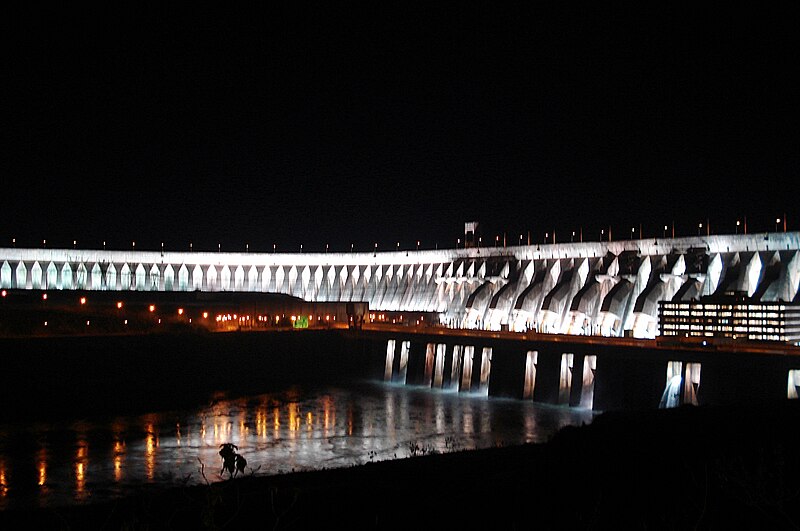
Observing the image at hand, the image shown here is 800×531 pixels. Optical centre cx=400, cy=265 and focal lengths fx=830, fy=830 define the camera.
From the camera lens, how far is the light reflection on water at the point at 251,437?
88.8ft

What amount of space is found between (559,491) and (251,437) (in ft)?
73.2

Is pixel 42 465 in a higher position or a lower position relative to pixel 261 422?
higher

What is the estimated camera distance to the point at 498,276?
3036 inches

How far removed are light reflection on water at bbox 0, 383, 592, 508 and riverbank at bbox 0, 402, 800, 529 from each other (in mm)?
4473

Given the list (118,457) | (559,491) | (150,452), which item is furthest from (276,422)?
(559,491)

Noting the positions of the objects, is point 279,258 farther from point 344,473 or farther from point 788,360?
point 344,473

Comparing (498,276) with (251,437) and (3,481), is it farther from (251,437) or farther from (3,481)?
(3,481)

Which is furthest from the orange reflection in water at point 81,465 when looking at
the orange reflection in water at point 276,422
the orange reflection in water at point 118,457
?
the orange reflection in water at point 276,422

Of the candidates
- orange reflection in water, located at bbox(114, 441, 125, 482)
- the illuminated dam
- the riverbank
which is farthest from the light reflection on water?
the illuminated dam

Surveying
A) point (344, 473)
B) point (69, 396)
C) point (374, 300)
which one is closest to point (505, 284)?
point (374, 300)

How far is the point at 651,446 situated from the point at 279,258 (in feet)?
249

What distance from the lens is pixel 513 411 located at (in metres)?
45.8

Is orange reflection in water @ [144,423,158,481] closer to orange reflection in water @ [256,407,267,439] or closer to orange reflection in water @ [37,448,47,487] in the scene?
orange reflection in water @ [37,448,47,487]

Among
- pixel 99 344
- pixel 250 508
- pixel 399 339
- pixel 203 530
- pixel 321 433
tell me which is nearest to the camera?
pixel 203 530
